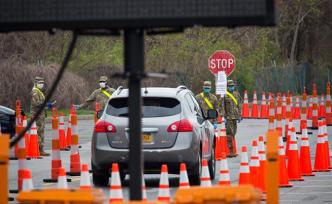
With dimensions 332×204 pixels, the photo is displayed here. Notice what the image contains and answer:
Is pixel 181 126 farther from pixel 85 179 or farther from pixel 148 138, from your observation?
pixel 85 179

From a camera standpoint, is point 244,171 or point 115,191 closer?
point 115,191

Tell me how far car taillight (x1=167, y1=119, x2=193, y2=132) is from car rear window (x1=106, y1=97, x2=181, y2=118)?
266mm

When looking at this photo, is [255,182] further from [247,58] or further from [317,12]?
[317,12]

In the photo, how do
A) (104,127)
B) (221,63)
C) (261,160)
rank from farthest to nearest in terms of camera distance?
(221,63) → (104,127) → (261,160)

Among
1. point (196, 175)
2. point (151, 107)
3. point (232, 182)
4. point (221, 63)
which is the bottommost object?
point (232, 182)

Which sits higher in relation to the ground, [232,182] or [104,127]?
[104,127]

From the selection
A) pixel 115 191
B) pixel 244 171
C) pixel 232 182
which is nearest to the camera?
pixel 115 191

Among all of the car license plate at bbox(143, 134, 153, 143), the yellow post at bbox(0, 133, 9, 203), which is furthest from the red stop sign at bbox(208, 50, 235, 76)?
the yellow post at bbox(0, 133, 9, 203)

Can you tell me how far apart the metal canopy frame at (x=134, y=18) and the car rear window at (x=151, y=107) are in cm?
942

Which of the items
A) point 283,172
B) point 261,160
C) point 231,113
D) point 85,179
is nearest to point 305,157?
point 283,172

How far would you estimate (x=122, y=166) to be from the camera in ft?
66.4

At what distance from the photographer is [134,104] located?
10977 millimetres

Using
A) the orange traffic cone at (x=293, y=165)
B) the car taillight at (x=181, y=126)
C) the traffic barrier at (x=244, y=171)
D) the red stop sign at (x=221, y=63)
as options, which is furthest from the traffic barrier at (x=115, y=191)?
the red stop sign at (x=221, y=63)

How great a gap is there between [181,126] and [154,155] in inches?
28.3
